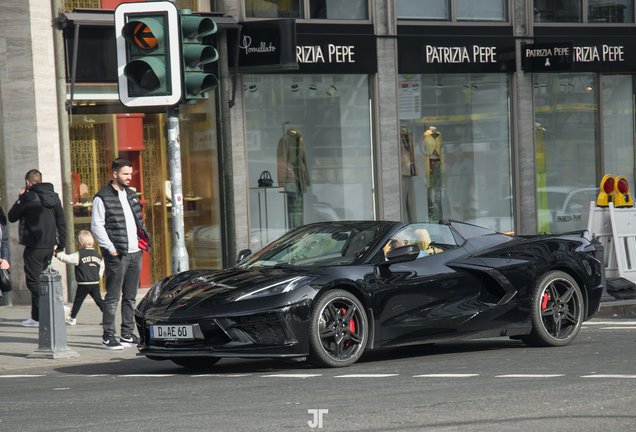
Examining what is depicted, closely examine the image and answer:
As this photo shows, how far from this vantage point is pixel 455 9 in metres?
16.6

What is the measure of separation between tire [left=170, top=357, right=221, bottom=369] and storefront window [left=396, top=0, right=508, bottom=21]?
969cm

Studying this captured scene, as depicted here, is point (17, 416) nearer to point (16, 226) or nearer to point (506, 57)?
point (16, 226)

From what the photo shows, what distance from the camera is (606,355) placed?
7.59 metres

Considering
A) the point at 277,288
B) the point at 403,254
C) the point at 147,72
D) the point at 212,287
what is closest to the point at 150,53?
the point at 147,72

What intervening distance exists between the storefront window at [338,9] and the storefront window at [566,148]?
3.77 meters

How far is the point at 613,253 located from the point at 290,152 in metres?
5.49

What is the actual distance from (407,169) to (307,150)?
1.91 meters

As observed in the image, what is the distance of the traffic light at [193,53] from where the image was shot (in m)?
8.23

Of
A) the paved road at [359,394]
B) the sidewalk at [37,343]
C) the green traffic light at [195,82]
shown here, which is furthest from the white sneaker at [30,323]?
the green traffic light at [195,82]

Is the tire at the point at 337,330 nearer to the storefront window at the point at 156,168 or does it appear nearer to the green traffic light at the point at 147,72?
the green traffic light at the point at 147,72

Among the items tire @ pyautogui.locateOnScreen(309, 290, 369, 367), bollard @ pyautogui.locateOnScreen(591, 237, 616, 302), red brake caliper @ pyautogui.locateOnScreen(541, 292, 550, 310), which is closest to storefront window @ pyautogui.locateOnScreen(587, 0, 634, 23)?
bollard @ pyautogui.locateOnScreen(591, 237, 616, 302)

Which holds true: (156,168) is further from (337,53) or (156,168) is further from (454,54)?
(454,54)

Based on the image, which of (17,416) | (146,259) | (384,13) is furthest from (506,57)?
(17,416)

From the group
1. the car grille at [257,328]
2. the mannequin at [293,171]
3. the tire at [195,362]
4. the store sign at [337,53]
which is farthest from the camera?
the mannequin at [293,171]
